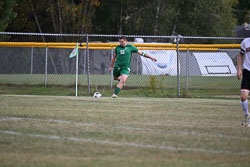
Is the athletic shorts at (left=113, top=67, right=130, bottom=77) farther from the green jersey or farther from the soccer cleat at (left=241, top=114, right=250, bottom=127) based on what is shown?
the soccer cleat at (left=241, top=114, right=250, bottom=127)

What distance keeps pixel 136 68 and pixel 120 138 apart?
1896cm

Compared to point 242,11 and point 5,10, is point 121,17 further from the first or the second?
point 242,11

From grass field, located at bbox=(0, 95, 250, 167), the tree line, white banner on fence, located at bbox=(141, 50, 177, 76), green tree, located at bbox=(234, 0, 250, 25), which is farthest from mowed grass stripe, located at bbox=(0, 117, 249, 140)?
green tree, located at bbox=(234, 0, 250, 25)

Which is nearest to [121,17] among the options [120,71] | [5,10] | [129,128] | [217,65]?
[5,10]

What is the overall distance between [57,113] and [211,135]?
3.63 metres

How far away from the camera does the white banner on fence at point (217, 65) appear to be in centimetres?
1962

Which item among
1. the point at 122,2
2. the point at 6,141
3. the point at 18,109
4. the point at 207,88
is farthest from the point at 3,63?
the point at 122,2

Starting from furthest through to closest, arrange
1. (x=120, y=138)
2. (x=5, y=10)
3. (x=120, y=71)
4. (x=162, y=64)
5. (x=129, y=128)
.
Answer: (x=5, y=10)
(x=162, y=64)
(x=120, y=71)
(x=129, y=128)
(x=120, y=138)

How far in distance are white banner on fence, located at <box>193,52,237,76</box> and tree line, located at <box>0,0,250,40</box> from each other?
13.2 m

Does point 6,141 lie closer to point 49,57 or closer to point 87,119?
point 87,119

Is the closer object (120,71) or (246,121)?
(246,121)

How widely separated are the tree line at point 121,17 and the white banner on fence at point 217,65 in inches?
519

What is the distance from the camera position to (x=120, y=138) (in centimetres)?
704

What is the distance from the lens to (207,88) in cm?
2030
